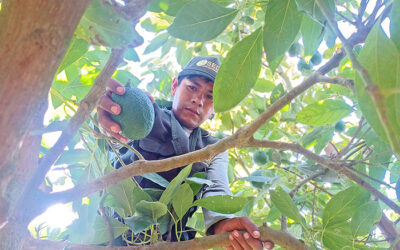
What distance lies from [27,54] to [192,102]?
1388mm

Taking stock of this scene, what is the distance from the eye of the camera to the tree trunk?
1.65ft

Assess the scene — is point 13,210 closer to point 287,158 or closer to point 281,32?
point 281,32

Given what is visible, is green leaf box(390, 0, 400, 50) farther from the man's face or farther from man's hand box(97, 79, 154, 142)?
the man's face

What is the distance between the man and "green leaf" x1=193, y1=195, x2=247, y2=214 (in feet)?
0.23

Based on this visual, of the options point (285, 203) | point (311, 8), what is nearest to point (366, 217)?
point (285, 203)

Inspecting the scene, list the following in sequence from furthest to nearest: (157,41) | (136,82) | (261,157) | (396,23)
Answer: (157,41)
(261,157)
(136,82)
(396,23)

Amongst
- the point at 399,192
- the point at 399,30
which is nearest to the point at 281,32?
the point at 399,30

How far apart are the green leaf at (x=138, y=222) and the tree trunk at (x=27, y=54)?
566 millimetres

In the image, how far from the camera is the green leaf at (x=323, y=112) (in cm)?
141

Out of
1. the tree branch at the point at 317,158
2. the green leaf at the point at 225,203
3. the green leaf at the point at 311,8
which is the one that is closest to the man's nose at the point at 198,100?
the green leaf at the point at 225,203

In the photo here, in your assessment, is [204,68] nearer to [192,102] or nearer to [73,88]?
[192,102]

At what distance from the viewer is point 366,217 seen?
1208mm

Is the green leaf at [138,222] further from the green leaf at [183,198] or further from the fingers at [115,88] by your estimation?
the fingers at [115,88]

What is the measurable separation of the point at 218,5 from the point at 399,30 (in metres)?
0.48
